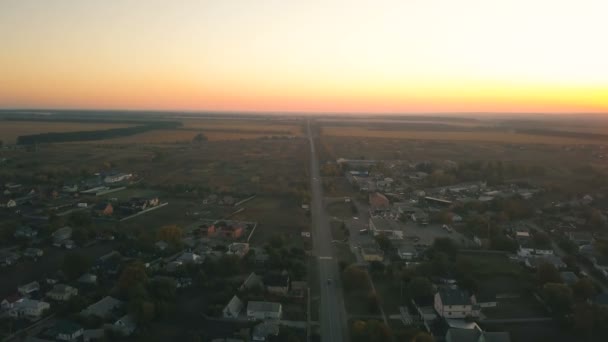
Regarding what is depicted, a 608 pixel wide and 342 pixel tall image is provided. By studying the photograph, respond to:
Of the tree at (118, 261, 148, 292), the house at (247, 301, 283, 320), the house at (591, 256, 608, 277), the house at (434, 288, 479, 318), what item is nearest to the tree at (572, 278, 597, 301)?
the house at (591, 256, 608, 277)

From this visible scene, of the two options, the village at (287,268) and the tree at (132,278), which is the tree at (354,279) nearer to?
the village at (287,268)

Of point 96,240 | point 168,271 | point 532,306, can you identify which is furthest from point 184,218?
point 532,306

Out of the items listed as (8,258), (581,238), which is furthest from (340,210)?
(8,258)

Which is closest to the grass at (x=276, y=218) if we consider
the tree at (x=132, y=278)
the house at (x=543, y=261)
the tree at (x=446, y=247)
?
the tree at (x=446, y=247)

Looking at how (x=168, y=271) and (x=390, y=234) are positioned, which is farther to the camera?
(x=390, y=234)

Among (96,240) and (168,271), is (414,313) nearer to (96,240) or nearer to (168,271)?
(168,271)

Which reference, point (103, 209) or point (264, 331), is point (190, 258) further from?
point (103, 209)

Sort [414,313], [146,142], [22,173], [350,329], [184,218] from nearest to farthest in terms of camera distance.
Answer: [350,329]
[414,313]
[184,218]
[22,173]
[146,142]
